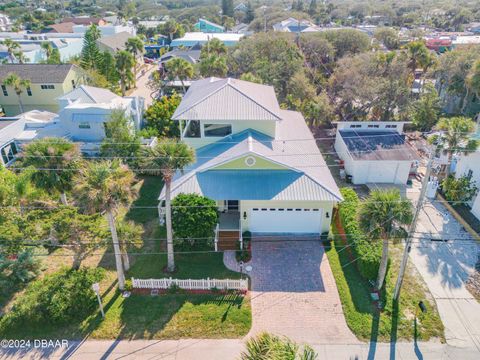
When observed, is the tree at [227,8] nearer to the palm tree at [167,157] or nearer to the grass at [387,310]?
the palm tree at [167,157]

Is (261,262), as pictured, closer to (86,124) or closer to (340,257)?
(340,257)

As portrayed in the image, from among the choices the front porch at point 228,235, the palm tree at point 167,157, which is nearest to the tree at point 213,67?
the front porch at point 228,235

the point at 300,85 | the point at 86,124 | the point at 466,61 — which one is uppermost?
the point at 466,61

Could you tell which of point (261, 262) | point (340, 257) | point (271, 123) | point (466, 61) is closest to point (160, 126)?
point (271, 123)

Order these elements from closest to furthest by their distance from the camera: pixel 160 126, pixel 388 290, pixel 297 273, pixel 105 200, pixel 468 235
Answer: pixel 105 200
pixel 388 290
pixel 297 273
pixel 468 235
pixel 160 126

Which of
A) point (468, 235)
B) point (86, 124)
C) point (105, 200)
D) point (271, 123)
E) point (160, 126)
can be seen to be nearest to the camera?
point (105, 200)

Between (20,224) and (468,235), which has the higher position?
(20,224)

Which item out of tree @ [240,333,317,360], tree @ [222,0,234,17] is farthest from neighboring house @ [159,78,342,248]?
tree @ [222,0,234,17]
